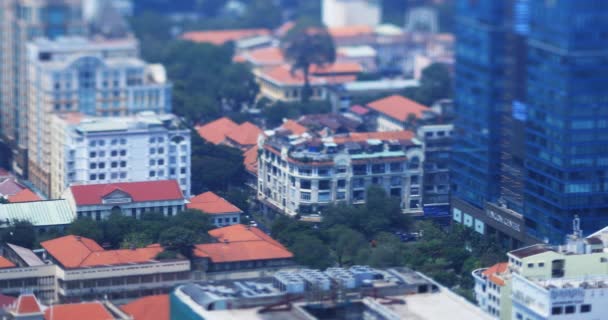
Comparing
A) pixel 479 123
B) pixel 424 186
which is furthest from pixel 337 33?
pixel 479 123

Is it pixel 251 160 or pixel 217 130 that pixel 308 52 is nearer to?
pixel 217 130

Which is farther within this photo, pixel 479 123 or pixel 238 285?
pixel 479 123

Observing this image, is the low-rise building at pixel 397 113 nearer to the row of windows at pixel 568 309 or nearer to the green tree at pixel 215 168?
the green tree at pixel 215 168

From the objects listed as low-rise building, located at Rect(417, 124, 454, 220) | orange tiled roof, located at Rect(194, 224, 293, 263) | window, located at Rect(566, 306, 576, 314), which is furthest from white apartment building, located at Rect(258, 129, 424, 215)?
window, located at Rect(566, 306, 576, 314)

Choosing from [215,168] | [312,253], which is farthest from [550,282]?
[215,168]

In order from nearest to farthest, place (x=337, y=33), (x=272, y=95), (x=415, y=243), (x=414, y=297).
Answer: (x=414, y=297)
(x=415, y=243)
(x=272, y=95)
(x=337, y=33)

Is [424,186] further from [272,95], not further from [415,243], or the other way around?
[272,95]

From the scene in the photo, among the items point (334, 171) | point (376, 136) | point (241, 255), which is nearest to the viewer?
point (241, 255)
